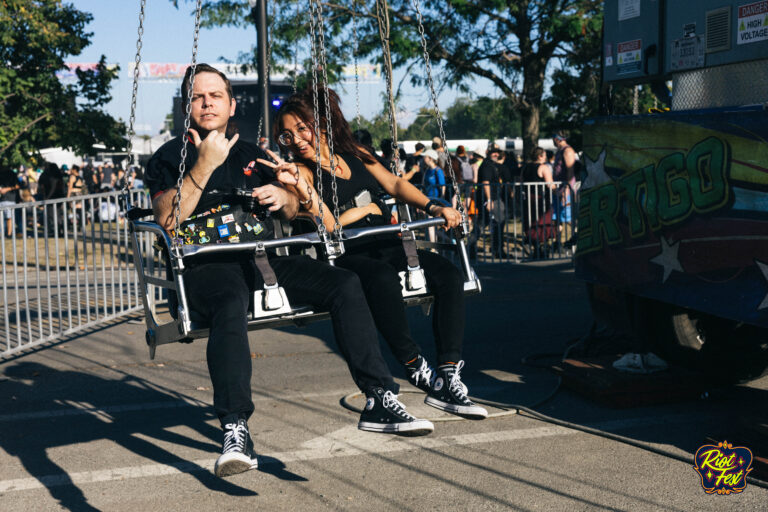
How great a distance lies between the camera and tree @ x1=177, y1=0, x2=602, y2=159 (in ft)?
63.5

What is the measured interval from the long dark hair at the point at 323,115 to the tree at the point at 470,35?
45.7 ft

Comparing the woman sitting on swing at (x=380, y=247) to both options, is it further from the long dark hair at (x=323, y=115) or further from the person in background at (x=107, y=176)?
the person in background at (x=107, y=176)

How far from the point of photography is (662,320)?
582cm

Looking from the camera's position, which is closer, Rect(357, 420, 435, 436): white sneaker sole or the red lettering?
Rect(357, 420, 435, 436): white sneaker sole

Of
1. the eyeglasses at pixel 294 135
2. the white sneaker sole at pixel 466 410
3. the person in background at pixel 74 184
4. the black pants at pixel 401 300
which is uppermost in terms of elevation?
the eyeglasses at pixel 294 135

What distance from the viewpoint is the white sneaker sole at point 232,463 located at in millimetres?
3719

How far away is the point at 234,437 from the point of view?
3.81m

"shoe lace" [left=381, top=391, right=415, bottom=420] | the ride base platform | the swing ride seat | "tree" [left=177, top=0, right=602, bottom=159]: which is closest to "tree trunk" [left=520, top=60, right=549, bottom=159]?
"tree" [left=177, top=0, right=602, bottom=159]

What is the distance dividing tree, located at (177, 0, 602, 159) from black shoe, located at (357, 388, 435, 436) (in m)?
15.4

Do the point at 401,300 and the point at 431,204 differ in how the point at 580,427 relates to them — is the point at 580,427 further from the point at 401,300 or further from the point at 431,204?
the point at 431,204

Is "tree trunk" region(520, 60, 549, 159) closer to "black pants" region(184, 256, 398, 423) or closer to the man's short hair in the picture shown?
the man's short hair

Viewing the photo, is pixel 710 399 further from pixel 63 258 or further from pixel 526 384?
pixel 63 258

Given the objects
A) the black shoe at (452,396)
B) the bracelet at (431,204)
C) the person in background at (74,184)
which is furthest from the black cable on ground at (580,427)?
the person in background at (74,184)

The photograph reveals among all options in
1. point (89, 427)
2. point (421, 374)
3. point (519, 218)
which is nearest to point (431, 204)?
point (421, 374)
